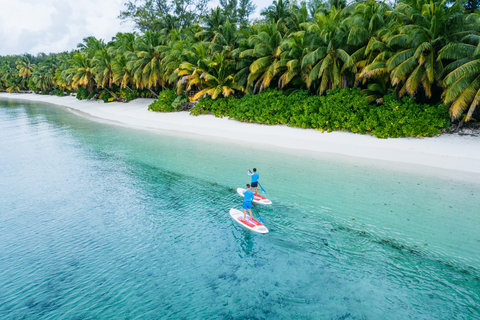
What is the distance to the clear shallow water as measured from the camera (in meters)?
5.88

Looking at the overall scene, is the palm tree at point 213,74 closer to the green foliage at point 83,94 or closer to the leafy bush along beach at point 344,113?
the leafy bush along beach at point 344,113

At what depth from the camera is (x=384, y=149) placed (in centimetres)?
1579

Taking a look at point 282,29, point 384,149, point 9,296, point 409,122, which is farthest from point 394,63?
point 9,296

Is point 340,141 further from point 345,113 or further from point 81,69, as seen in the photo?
point 81,69

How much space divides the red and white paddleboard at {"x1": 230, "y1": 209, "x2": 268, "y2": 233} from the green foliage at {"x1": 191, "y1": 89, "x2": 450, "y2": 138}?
1146 cm

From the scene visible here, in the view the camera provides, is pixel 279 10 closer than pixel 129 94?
Yes

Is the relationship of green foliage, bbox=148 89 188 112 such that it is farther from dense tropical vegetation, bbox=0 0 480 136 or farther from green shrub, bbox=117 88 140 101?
green shrub, bbox=117 88 140 101

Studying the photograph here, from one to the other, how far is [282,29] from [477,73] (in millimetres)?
15226

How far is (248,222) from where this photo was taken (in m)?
8.90

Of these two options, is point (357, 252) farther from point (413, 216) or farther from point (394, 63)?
point (394, 63)

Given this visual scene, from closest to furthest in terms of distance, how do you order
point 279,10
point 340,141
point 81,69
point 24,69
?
point 340,141
point 279,10
point 81,69
point 24,69

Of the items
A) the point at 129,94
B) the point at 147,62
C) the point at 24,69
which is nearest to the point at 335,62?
the point at 147,62

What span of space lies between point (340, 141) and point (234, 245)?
12073 mm

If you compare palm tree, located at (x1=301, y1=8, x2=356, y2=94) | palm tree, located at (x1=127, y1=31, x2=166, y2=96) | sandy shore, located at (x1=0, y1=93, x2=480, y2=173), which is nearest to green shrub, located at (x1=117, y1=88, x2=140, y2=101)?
palm tree, located at (x1=127, y1=31, x2=166, y2=96)
